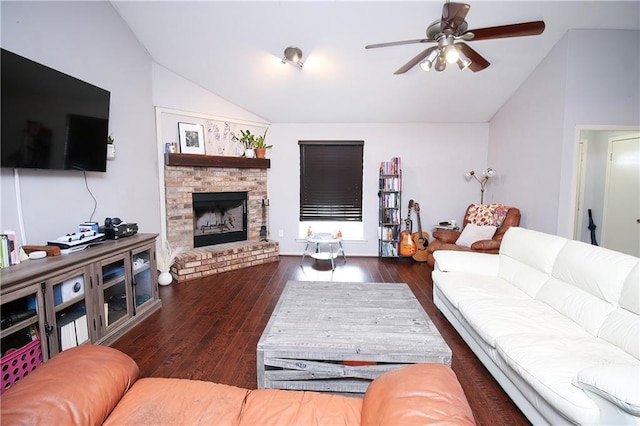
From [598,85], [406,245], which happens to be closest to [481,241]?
[406,245]

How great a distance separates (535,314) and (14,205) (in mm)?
3705

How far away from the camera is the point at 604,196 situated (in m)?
4.33

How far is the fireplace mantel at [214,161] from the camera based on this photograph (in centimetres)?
375

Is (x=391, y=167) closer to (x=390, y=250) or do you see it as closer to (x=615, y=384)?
(x=390, y=250)

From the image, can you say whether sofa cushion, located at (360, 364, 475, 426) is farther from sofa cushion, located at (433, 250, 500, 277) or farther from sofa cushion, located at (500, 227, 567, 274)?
sofa cushion, located at (433, 250, 500, 277)

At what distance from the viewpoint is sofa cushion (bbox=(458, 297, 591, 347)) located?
1.68 metres

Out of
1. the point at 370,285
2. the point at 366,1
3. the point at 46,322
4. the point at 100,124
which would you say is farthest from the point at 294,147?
the point at 46,322

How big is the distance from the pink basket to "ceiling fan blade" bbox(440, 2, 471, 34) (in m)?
3.32

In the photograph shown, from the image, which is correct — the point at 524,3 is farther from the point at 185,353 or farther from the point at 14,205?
the point at 14,205

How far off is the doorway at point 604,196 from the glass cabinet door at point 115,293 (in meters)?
5.59

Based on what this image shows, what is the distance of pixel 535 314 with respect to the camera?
187cm

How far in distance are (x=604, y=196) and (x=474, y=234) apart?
7.55 feet

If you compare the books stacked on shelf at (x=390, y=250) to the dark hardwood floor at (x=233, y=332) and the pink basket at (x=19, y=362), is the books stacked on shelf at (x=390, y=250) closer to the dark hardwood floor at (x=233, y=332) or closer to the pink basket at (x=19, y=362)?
the dark hardwood floor at (x=233, y=332)

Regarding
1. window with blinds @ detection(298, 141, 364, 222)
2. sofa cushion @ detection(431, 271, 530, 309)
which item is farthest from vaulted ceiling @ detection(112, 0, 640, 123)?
sofa cushion @ detection(431, 271, 530, 309)
